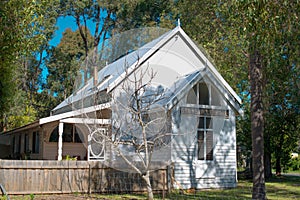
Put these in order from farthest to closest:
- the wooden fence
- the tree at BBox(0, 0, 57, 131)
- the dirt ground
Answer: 1. the wooden fence
2. the dirt ground
3. the tree at BBox(0, 0, 57, 131)

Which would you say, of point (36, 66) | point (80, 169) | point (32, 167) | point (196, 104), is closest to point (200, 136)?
point (196, 104)

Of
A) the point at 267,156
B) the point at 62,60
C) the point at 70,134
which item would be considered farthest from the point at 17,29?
the point at 62,60

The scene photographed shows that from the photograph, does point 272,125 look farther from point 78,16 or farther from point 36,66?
point 36,66

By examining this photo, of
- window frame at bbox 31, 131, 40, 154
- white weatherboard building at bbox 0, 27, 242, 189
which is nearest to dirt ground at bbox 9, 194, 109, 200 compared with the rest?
white weatherboard building at bbox 0, 27, 242, 189

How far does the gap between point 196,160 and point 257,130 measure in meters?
4.09

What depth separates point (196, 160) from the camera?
49.2ft

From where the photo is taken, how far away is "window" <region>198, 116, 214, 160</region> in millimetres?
14188

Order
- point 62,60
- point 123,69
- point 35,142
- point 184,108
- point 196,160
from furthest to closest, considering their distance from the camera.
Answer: point 62,60 → point 35,142 → point 196,160 → point 184,108 → point 123,69

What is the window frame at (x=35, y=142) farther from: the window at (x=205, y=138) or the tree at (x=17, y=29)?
the tree at (x=17, y=29)

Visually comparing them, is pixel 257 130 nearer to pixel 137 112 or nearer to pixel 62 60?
pixel 137 112

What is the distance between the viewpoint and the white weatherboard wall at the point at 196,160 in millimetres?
14430

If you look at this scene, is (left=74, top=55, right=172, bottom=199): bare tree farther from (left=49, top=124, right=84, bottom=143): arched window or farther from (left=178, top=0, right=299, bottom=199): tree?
(left=49, top=124, right=84, bottom=143): arched window

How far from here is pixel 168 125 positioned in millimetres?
11312

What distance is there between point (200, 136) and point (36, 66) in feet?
95.9
